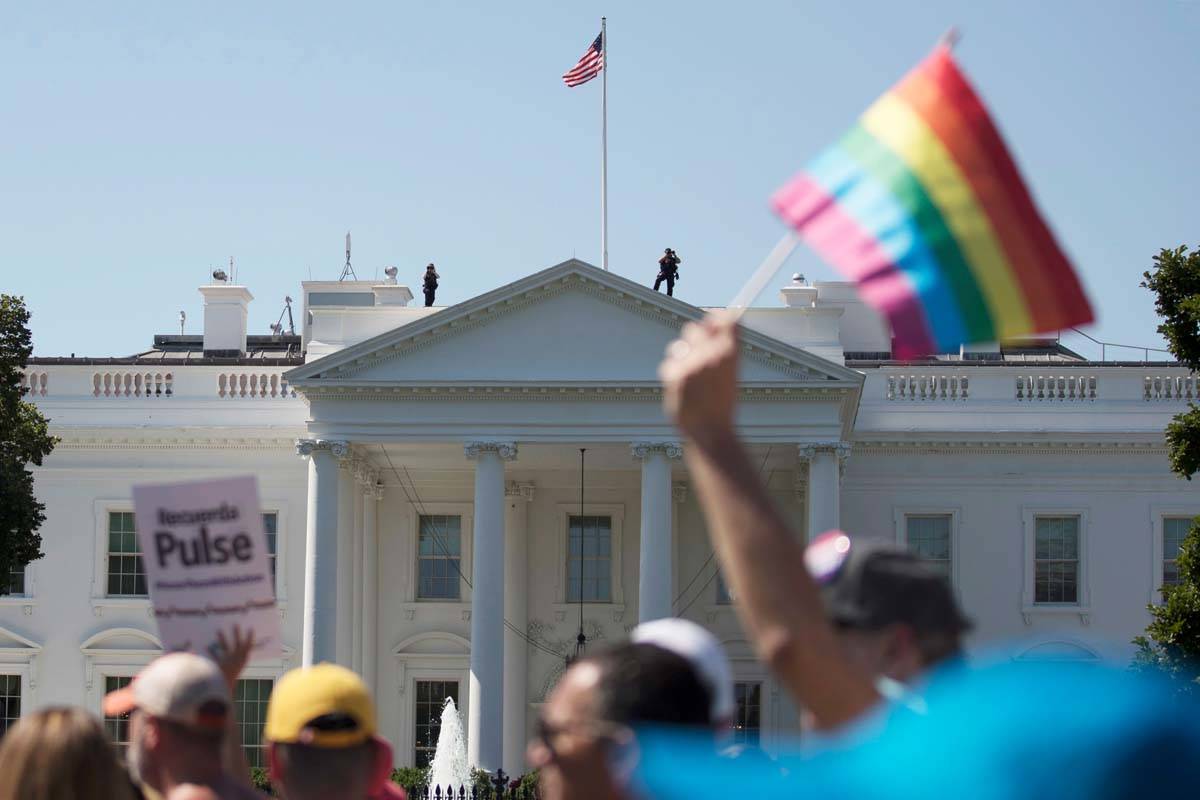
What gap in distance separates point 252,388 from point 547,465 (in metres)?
5.93

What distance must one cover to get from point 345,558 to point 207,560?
28.5 m

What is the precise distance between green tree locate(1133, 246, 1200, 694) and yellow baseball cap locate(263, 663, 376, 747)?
2272 cm

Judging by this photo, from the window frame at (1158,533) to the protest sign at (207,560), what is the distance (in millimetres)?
32403

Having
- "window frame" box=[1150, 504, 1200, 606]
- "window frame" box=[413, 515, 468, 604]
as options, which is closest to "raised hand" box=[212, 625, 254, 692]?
"window frame" box=[413, 515, 468, 604]

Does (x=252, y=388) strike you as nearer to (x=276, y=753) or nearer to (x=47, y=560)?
(x=47, y=560)

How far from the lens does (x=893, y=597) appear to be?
10.0 ft

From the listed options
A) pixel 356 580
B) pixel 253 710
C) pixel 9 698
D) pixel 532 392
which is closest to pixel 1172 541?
pixel 532 392

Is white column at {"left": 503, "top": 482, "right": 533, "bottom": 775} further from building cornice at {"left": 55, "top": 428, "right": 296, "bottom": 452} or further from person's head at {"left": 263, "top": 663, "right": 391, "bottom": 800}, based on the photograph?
person's head at {"left": 263, "top": 663, "right": 391, "bottom": 800}

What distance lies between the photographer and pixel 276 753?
14.3ft

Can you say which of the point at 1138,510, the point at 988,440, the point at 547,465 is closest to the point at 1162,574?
the point at 1138,510

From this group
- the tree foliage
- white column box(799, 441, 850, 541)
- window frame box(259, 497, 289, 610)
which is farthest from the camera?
window frame box(259, 497, 289, 610)

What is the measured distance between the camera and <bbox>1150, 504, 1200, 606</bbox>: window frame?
1421 inches

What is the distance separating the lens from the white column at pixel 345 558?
33.3 metres

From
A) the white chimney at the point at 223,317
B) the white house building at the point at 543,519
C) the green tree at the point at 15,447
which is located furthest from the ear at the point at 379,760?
the white chimney at the point at 223,317
